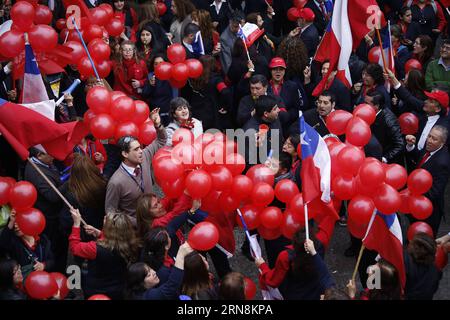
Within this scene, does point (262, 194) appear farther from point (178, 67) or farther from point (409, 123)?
point (178, 67)

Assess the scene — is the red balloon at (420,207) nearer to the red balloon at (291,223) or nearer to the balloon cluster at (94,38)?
the red balloon at (291,223)

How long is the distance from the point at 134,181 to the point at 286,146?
168 cm

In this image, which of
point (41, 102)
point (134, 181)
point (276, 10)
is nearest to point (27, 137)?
point (41, 102)

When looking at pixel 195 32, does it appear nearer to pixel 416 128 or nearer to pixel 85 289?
pixel 416 128

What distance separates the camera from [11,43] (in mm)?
8031

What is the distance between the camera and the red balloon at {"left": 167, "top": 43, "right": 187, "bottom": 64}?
30.1 ft

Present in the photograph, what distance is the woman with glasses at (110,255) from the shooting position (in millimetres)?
6453

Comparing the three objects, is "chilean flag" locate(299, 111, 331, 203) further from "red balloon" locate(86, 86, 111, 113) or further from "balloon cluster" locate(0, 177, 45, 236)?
"balloon cluster" locate(0, 177, 45, 236)

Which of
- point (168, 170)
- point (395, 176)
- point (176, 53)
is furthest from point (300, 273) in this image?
point (176, 53)

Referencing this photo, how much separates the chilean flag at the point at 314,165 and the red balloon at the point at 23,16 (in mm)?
3340

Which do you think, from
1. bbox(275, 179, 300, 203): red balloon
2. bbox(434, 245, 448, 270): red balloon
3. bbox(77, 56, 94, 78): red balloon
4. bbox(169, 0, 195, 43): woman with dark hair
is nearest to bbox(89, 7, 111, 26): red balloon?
bbox(77, 56, 94, 78): red balloon

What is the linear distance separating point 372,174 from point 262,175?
1.11 metres

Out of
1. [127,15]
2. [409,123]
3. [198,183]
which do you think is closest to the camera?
[198,183]
